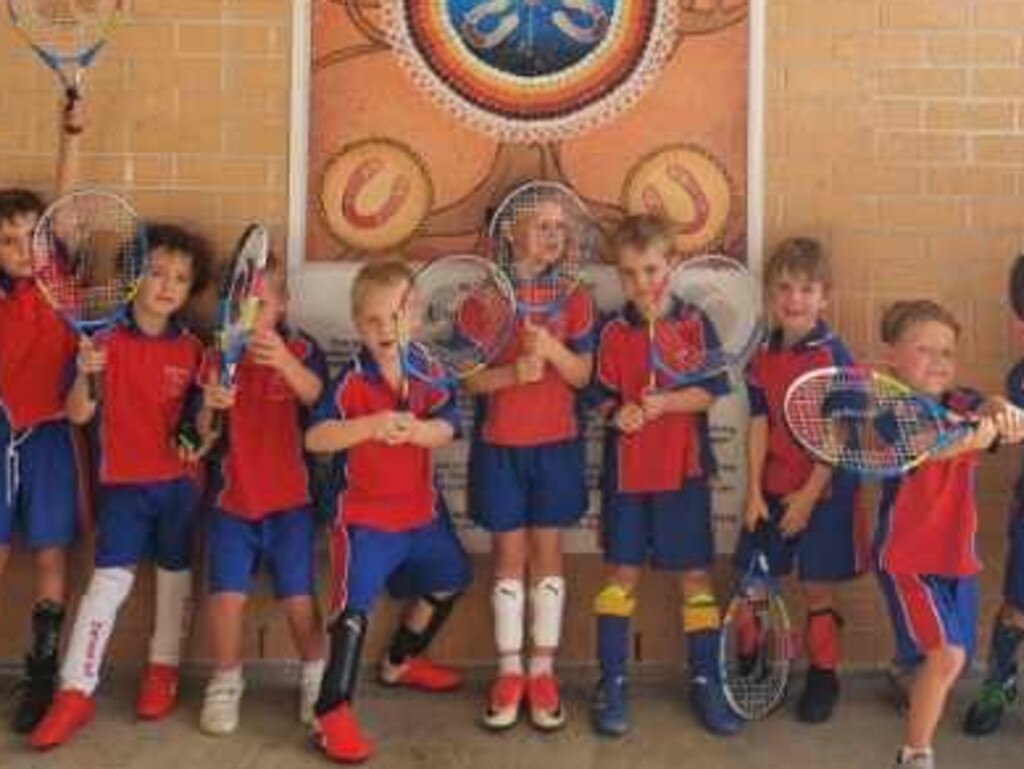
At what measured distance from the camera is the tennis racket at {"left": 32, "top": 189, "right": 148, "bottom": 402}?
4.68 meters

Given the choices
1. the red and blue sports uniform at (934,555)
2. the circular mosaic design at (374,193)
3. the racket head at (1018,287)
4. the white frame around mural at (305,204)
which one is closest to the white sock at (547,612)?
the white frame around mural at (305,204)

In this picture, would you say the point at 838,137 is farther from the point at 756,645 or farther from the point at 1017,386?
the point at 756,645

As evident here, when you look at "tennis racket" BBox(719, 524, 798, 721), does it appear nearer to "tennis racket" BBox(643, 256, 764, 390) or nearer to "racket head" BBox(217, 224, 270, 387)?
"tennis racket" BBox(643, 256, 764, 390)

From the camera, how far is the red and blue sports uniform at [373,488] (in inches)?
175

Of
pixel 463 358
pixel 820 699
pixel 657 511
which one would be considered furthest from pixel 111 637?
pixel 820 699

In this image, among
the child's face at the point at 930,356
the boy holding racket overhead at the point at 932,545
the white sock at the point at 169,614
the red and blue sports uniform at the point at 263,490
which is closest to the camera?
the boy holding racket overhead at the point at 932,545

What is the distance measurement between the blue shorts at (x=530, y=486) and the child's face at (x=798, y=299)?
811 millimetres

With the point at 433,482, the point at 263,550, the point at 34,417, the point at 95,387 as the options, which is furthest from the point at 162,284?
the point at 433,482

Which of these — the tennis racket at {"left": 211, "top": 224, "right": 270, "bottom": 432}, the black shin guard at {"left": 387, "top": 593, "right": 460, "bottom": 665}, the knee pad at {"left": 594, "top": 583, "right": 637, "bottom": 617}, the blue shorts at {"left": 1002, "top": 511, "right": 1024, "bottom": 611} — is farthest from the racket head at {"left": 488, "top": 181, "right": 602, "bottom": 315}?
the blue shorts at {"left": 1002, "top": 511, "right": 1024, "bottom": 611}

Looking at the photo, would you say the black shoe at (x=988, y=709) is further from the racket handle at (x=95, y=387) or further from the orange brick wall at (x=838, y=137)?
the racket handle at (x=95, y=387)

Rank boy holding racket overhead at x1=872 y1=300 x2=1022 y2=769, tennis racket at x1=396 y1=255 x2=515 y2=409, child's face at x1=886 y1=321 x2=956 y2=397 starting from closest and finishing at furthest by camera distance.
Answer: boy holding racket overhead at x1=872 y1=300 x2=1022 y2=769, child's face at x1=886 y1=321 x2=956 y2=397, tennis racket at x1=396 y1=255 x2=515 y2=409

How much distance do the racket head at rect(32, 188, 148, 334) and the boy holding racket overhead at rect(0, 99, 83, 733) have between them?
0.07 meters

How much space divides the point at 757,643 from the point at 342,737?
1.38 meters

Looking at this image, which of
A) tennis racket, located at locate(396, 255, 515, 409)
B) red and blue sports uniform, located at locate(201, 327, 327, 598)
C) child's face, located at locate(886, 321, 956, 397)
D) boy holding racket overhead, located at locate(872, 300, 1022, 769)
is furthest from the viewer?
red and blue sports uniform, located at locate(201, 327, 327, 598)
